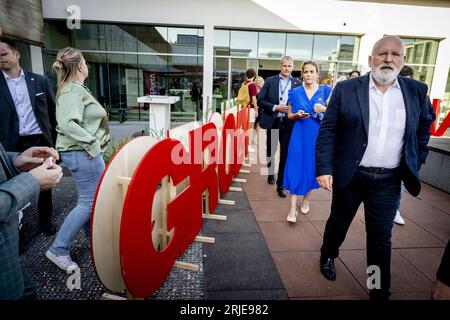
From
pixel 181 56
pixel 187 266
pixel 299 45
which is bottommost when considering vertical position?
pixel 187 266

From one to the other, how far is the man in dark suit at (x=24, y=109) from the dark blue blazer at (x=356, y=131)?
2.92 meters

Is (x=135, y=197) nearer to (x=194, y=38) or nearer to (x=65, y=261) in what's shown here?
(x=65, y=261)

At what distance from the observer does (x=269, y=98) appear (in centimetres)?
501

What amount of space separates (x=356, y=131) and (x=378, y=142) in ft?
0.59

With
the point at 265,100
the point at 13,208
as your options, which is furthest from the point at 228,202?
the point at 13,208

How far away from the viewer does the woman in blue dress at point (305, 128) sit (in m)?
3.70

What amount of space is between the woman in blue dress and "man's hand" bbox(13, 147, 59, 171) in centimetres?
280

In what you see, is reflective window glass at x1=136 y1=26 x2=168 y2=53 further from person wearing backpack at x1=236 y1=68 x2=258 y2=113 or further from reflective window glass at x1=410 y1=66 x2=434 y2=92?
reflective window glass at x1=410 y1=66 x2=434 y2=92

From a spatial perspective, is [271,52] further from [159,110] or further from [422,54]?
[159,110]

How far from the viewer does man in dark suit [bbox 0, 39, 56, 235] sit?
9.98 feet

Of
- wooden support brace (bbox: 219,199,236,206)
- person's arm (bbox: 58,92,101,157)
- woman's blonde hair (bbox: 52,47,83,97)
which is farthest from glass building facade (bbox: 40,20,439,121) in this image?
person's arm (bbox: 58,92,101,157)

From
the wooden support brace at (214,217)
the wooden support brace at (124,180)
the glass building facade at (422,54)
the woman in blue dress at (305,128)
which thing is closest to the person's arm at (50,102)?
the wooden support brace at (124,180)

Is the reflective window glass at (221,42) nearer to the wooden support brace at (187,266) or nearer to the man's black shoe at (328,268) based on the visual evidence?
the wooden support brace at (187,266)
